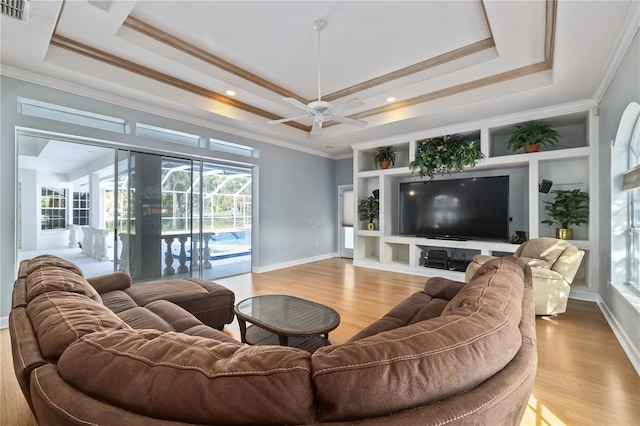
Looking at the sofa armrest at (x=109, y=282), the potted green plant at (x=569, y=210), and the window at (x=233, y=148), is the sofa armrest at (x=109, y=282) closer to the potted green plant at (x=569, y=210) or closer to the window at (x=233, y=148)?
the window at (x=233, y=148)

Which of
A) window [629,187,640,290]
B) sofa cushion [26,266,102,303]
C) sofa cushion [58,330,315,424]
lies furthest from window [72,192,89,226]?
window [629,187,640,290]

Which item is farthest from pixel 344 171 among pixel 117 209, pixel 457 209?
pixel 117 209

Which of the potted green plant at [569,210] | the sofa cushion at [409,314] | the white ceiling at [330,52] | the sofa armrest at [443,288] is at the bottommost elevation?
the sofa cushion at [409,314]

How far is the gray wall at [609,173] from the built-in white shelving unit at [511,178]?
0.33m

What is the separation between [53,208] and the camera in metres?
3.87

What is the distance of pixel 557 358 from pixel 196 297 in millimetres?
3282

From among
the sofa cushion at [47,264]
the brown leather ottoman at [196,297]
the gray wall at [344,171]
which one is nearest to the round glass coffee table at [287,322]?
the brown leather ottoman at [196,297]

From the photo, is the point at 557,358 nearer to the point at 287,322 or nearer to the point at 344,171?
the point at 287,322

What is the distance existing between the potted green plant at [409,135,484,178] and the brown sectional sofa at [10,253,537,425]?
4.52m

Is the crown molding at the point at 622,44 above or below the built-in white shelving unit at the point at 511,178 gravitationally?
above

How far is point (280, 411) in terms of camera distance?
646 mm

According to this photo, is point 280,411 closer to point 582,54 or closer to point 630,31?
point 630,31

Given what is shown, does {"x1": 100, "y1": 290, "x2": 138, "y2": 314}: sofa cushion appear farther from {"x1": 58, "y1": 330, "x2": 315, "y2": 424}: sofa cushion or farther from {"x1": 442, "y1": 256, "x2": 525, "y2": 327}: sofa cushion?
{"x1": 442, "y1": 256, "x2": 525, "y2": 327}: sofa cushion

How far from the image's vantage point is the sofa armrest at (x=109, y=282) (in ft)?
8.80
